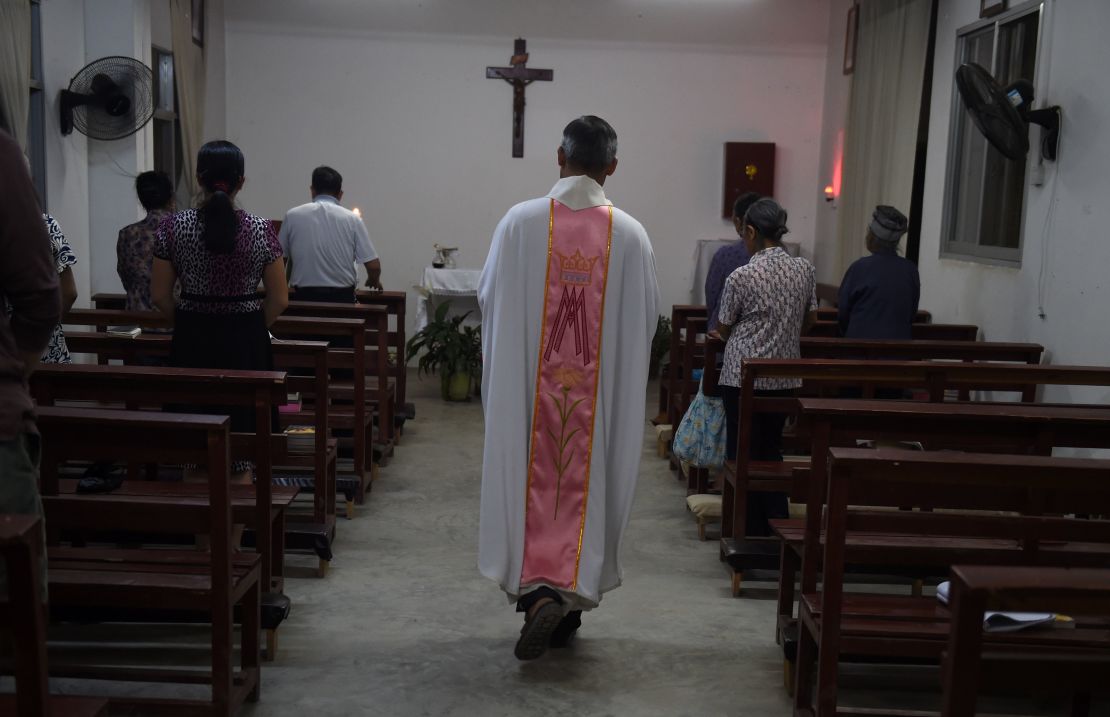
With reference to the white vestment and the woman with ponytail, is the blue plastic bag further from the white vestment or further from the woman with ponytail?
the woman with ponytail

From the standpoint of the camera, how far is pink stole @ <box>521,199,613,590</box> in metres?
3.43

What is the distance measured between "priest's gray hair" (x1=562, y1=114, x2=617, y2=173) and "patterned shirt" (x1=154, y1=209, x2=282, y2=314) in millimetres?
1173

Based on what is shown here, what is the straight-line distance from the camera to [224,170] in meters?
3.82

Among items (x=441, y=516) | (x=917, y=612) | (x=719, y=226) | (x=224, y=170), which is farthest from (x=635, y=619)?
(x=719, y=226)

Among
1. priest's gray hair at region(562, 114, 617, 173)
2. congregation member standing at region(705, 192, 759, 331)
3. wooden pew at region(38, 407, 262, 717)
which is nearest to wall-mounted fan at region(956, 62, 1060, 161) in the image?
congregation member standing at region(705, 192, 759, 331)

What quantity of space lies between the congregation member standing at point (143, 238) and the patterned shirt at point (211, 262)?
1.72m

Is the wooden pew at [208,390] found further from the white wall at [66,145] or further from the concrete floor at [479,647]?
the white wall at [66,145]

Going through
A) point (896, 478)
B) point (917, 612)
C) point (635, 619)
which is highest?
point (896, 478)

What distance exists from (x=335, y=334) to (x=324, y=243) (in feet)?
4.60

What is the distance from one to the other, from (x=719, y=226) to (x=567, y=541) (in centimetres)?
715

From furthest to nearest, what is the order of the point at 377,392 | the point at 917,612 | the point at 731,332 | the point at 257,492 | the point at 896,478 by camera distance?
the point at 377,392 < the point at 731,332 < the point at 257,492 < the point at 917,612 < the point at 896,478

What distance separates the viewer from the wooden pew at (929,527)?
246cm

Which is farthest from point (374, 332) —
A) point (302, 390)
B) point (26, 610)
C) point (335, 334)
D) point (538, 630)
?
point (26, 610)

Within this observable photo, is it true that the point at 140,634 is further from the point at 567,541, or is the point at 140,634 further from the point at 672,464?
the point at 672,464
